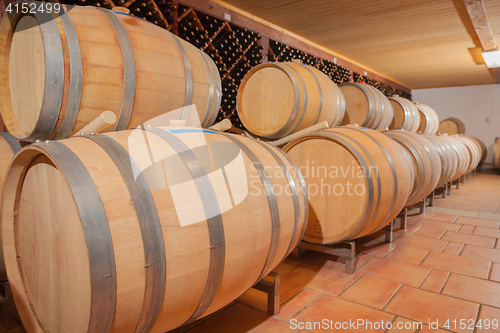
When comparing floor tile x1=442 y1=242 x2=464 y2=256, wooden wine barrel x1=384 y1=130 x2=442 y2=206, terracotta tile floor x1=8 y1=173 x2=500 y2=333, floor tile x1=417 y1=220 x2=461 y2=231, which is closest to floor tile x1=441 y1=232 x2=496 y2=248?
terracotta tile floor x1=8 y1=173 x2=500 y2=333

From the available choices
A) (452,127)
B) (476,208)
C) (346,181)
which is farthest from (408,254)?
(452,127)

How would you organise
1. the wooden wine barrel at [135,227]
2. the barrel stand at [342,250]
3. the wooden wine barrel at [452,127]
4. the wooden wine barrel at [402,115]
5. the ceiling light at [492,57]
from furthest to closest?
1. the wooden wine barrel at [452,127]
2. the ceiling light at [492,57]
3. the wooden wine barrel at [402,115]
4. the barrel stand at [342,250]
5. the wooden wine barrel at [135,227]

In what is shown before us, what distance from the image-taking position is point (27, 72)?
4.60 feet

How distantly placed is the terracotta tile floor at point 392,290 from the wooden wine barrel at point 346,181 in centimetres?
31

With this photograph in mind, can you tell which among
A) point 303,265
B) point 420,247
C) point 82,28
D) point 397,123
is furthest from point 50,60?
point 397,123

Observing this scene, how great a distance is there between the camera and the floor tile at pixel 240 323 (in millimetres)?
1633

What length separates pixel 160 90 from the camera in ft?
5.23

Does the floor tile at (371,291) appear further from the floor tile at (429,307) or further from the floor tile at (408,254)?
the floor tile at (408,254)

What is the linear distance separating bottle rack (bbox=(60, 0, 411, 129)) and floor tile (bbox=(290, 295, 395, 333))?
234cm

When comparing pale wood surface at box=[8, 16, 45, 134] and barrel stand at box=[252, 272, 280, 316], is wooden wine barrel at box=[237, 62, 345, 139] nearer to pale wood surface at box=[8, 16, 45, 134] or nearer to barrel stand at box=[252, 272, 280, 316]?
barrel stand at box=[252, 272, 280, 316]

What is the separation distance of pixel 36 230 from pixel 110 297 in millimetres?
508

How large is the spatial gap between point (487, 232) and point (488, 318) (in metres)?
2.06

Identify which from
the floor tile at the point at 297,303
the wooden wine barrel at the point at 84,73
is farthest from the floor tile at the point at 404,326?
the wooden wine barrel at the point at 84,73

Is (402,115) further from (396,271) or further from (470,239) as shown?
(396,271)
